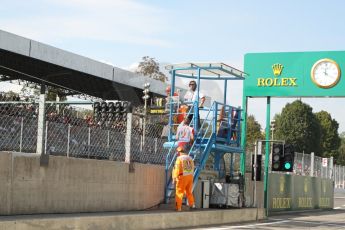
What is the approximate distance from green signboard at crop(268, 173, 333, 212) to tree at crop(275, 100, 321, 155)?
6065 cm

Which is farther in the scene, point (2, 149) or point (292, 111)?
point (292, 111)

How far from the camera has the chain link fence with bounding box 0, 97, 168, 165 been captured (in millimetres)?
13281

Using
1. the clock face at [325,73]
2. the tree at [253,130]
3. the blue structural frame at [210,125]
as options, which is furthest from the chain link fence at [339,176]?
the tree at [253,130]

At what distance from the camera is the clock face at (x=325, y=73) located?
21359 millimetres

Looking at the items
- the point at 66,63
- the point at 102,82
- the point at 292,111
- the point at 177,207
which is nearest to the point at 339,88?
the point at 177,207

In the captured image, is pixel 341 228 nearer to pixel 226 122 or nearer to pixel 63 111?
pixel 226 122

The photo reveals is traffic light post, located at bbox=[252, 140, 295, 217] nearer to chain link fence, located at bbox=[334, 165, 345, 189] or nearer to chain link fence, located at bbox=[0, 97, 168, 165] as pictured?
chain link fence, located at bbox=[0, 97, 168, 165]

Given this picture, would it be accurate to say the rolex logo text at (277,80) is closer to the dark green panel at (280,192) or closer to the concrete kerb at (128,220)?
the dark green panel at (280,192)

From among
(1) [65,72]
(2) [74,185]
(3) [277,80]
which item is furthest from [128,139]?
(1) [65,72]

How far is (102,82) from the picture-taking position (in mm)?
35812

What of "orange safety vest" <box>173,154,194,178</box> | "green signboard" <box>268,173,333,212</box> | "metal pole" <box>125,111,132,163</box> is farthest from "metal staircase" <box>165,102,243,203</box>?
"green signboard" <box>268,173,333,212</box>

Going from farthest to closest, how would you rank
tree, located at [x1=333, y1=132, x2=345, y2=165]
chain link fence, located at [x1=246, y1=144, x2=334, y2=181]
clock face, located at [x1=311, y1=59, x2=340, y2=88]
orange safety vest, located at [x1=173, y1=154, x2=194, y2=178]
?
tree, located at [x1=333, y1=132, x2=345, y2=165]
chain link fence, located at [x1=246, y1=144, x2=334, y2=181]
clock face, located at [x1=311, y1=59, x2=340, y2=88]
orange safety vest, located at [x1=173, y1=154, x2=194, y2=178]

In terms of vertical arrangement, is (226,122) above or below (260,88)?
below

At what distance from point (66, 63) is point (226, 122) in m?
14.1
